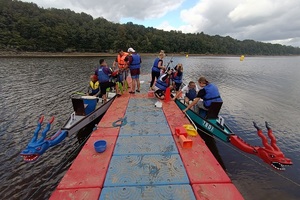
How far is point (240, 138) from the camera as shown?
5594 millimetres

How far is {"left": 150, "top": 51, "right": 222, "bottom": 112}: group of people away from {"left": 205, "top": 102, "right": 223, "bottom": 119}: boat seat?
165mm

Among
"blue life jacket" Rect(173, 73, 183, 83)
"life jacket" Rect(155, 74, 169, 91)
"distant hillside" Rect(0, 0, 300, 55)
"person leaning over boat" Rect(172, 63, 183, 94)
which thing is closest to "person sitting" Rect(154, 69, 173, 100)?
"life jacket" Rect(155, 74, 169, 91)

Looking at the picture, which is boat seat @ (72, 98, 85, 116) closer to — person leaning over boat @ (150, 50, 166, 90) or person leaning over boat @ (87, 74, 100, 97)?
person leaning over boat @ (87, 74, 100, 97)

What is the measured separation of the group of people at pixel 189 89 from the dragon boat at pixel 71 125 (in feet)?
7.71

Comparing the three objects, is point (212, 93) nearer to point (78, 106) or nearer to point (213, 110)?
point (213, 110)

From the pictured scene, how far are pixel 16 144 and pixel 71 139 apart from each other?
184 cm

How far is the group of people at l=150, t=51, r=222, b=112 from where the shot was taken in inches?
236

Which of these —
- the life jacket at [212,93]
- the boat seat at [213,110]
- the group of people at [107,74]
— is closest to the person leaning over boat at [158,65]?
the group of people at [107,74]

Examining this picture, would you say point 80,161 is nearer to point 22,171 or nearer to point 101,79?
point 22,171

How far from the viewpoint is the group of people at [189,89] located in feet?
19.6

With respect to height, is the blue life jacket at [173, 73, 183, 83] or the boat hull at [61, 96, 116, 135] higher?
the blue life jacket at [173, 73, 183, 83]

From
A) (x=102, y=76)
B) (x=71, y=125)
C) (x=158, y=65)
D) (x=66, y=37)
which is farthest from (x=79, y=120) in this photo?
(x=66, y=37)

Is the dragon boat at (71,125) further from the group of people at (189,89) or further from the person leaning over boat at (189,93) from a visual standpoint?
the person leaning over boat at (189,93)

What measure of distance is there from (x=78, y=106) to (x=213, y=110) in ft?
15.8
